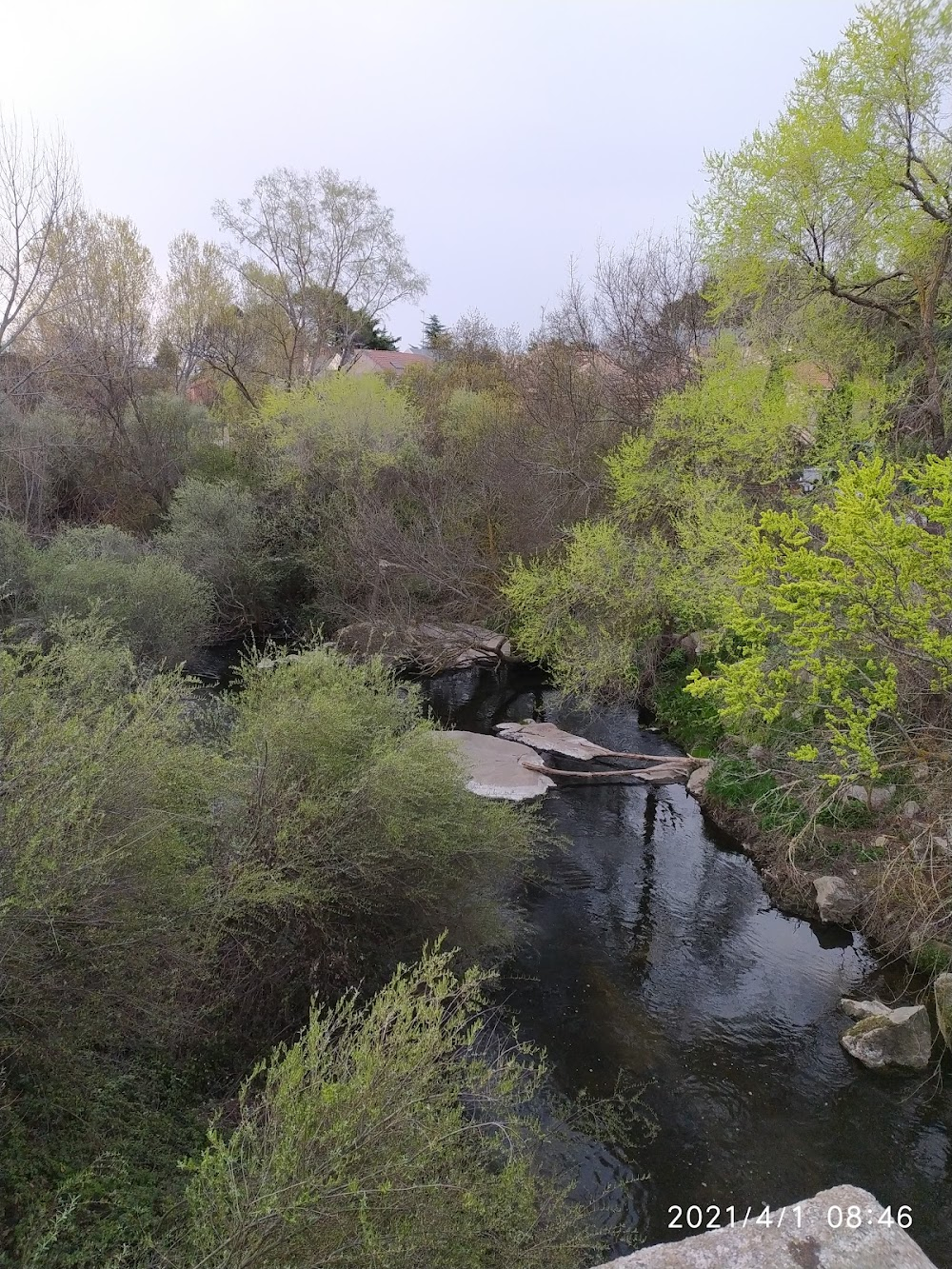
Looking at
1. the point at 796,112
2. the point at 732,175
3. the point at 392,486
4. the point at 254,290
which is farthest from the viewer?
the point at 254,290

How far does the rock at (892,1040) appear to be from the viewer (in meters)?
6.14

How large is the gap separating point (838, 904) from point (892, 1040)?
6.48 feet

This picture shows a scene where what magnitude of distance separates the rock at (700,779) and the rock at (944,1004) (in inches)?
172

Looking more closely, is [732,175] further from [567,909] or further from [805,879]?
[567,909]

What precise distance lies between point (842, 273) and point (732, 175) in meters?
2.21

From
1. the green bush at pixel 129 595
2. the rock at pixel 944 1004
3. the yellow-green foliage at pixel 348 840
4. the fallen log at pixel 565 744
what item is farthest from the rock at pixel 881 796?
the green bush at pixel 129 595

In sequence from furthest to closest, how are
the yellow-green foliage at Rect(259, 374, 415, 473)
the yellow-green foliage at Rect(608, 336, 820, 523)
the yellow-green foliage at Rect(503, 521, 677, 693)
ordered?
the yellow-green foliage at Rect(259, 374, 415, 473), the yellow-green foliage at Rect(503, 521, 677, 693), the yellow-green foliage at Rect(608, 336, 820, 523)

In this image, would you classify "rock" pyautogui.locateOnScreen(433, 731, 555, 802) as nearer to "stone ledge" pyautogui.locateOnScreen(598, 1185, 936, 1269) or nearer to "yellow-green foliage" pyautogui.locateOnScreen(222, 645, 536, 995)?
"yellow-green foliage" pyautogui.locateOnScreen(222, 645, 536, 995)

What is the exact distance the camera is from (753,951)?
7.65 meters

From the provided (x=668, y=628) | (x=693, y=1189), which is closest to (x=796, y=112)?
(x=668, y=628)

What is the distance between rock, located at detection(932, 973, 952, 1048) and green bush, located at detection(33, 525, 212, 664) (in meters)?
11.5

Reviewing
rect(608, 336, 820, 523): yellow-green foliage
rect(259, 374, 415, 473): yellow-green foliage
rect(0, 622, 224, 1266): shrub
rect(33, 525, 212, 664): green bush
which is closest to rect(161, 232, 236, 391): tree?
rect(259, 374, 415, 473): yellow-green foliage

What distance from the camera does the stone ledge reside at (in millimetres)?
2535
